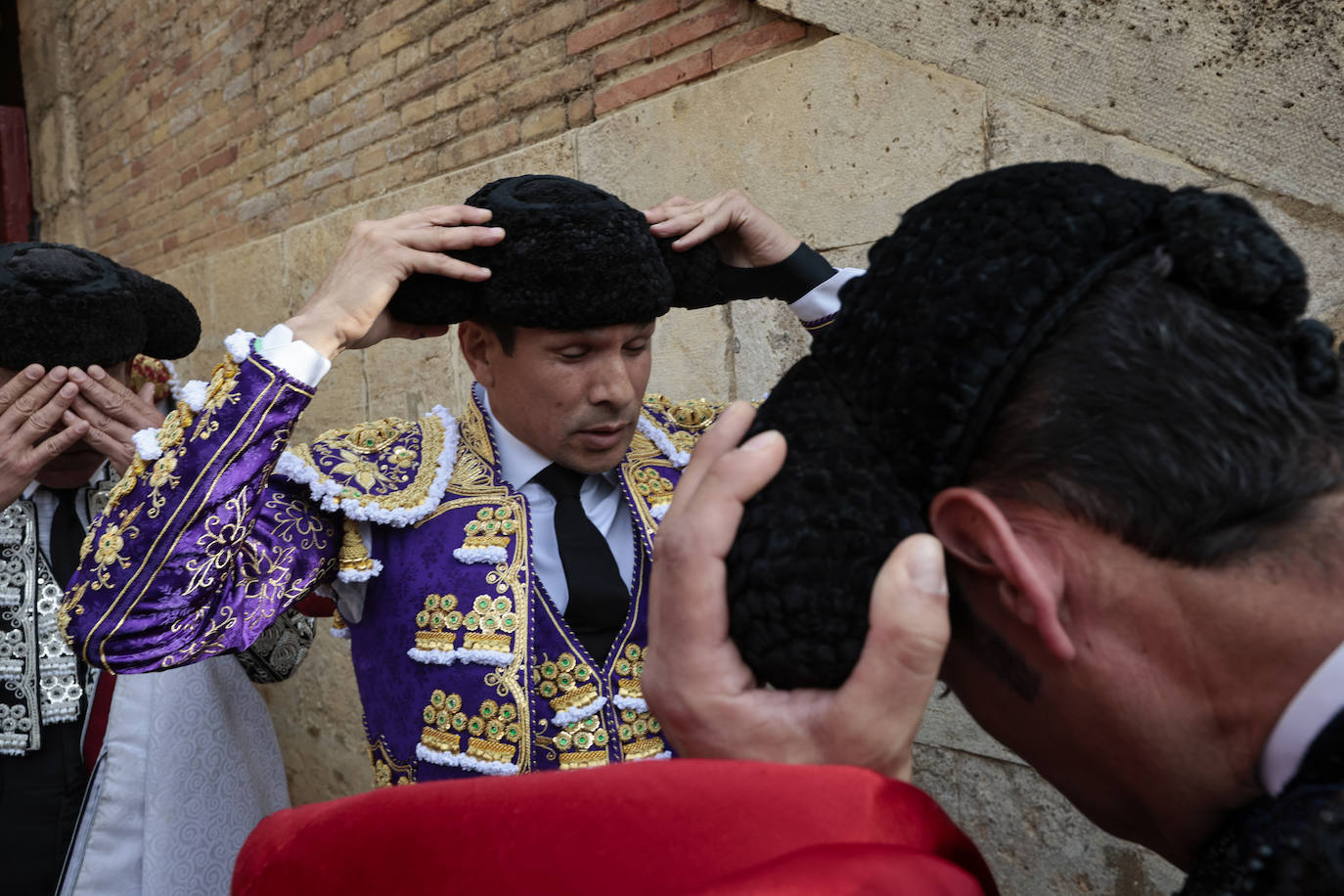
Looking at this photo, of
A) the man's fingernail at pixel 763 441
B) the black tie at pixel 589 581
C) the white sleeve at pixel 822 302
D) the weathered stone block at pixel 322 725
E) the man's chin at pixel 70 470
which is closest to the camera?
the man's fingernail at pixel 763 441

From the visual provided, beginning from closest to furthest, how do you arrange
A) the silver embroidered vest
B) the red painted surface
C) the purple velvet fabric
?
the purple velvet fabric → the silver embroidered vest → the red painted surface

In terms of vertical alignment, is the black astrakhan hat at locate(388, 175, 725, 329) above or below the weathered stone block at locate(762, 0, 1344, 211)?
below

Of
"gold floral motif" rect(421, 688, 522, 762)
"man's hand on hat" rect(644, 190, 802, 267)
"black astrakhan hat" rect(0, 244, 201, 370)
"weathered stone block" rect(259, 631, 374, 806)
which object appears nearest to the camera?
"gold floral motif" rect(421, 688, 522, 762)

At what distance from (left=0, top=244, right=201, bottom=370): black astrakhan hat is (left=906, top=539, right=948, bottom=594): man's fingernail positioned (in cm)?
232

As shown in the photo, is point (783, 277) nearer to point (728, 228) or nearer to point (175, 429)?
point (728, 228)

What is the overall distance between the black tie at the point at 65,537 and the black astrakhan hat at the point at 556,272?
52.4 inches

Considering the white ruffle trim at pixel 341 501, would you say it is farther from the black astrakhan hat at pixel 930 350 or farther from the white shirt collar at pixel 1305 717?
the white shirt collar at pixel 1305 717

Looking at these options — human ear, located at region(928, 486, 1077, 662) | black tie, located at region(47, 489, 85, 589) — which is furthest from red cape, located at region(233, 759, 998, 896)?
black tie, located at region(47, 489, 85, 589)

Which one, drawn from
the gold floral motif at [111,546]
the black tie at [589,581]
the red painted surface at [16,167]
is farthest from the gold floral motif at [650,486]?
the red painted surface at [16,167]

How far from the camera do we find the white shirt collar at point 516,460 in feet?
6.81

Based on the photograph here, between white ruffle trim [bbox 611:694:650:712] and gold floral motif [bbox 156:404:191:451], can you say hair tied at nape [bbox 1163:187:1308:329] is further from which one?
gold floral motif [bbox 156:404:191:451]

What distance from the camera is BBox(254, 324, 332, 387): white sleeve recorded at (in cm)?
178

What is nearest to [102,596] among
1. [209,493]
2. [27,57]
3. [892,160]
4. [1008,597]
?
[209,493]

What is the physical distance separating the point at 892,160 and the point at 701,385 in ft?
2.98
